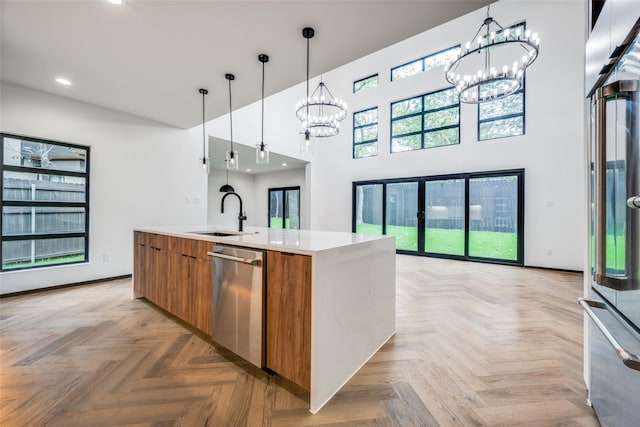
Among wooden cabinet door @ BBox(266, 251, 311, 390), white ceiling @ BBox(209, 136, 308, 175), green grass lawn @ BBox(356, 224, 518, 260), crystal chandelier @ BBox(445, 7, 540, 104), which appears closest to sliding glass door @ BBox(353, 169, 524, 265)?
green grass lawn @ BBox(356, 224, 518, 260)

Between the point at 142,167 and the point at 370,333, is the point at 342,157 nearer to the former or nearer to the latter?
the point at 142,167

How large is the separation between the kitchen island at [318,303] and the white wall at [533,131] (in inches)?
145

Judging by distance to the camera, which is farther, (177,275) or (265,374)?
(177,275)

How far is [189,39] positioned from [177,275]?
7.03 ft

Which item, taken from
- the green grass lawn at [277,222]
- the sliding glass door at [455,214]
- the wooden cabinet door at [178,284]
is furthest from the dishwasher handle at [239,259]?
the green grass lawn at [277,222]

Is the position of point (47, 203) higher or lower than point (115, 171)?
lower

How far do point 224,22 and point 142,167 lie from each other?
10.5ft

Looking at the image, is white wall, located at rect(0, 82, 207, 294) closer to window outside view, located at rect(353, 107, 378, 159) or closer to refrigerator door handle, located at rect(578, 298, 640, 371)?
window outside view, located at rect(353, 107, 378, 159)

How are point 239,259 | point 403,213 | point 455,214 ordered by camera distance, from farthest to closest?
point 403,213
point 455,214
point 239,259

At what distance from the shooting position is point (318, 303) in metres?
1.41

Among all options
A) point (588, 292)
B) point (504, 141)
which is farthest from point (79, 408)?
point (504, 141)

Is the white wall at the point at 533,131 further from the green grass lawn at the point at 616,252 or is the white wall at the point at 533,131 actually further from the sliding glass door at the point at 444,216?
the green grass lawn at the point at 616,252

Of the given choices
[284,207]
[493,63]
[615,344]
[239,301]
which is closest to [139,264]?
[239,301]

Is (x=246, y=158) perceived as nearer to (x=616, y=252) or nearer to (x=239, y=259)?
(x=239, y=259)
